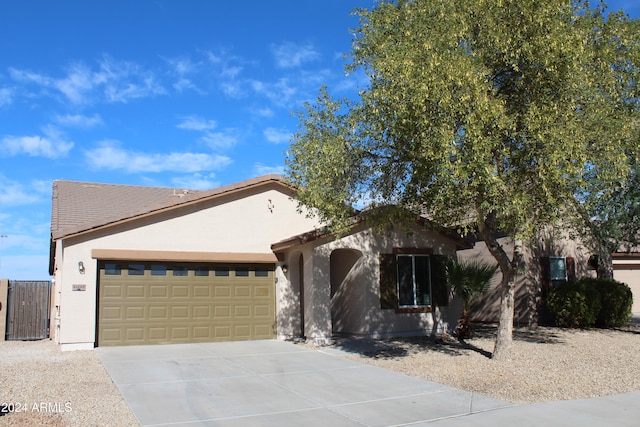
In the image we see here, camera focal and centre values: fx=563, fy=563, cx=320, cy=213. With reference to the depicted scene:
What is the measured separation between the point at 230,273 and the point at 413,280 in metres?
5.40

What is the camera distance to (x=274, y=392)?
9320mm

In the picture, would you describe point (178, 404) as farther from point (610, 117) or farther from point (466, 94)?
point (610, 117)

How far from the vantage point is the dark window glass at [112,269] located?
14.6 meters

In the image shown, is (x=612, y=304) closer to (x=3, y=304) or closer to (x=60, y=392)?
(x=60, y=392)

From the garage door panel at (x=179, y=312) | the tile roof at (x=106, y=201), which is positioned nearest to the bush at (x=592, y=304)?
the tile roof at (x=106, y=201)

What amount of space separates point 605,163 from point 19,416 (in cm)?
1019

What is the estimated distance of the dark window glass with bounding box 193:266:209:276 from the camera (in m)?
15.6

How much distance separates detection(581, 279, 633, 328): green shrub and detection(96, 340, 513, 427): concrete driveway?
965 centimetres

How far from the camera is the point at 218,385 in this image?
9.73m

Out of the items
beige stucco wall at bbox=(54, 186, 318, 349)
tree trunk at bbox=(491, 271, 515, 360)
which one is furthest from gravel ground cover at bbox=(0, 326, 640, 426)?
beige stucco wall at bbox=(54, 186, 318, 349)

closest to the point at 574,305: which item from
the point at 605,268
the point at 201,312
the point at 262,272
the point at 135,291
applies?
the point at 605,268

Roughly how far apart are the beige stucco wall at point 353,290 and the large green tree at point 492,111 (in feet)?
11.3

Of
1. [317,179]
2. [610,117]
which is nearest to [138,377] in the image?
[317,179]

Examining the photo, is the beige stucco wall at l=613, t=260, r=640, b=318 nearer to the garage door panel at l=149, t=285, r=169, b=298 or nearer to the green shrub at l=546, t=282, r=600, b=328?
the green shrub at l=546, t=282, r=600, b=328
